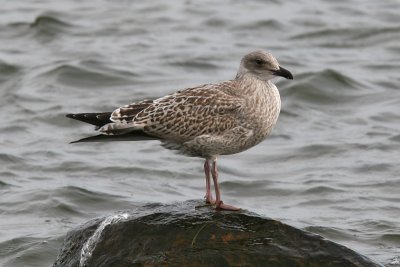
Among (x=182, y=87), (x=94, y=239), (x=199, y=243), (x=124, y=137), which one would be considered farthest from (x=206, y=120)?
(x=182, y=87)

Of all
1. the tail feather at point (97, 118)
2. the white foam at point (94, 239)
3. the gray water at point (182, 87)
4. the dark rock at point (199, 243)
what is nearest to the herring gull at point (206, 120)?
the tail feather at point (97, 118)

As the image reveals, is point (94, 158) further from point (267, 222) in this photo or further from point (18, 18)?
point (18, 18)

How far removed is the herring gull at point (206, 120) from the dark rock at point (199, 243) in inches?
21.4

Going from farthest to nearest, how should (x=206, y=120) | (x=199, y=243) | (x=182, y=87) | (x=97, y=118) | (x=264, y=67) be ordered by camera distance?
(x=182, y=87)
(x=264, y=67)
(x=97, y=118)
(x=206, y=120)
(x=199, y=243)

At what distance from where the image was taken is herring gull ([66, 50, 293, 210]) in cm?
919

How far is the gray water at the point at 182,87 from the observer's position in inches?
520

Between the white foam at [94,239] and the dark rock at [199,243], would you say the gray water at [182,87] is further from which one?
the white foam at [94,239]

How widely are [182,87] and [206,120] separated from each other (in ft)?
30.1

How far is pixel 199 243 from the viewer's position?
8.48 metres

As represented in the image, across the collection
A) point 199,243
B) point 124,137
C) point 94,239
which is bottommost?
point 94,239

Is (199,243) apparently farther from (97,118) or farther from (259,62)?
(259,62)

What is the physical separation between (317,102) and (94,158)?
4.63 m

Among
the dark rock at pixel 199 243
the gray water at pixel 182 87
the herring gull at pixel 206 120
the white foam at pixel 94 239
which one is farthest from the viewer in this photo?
the gray water at pixel 182 87

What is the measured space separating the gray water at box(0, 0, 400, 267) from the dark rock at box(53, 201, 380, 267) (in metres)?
2.07
